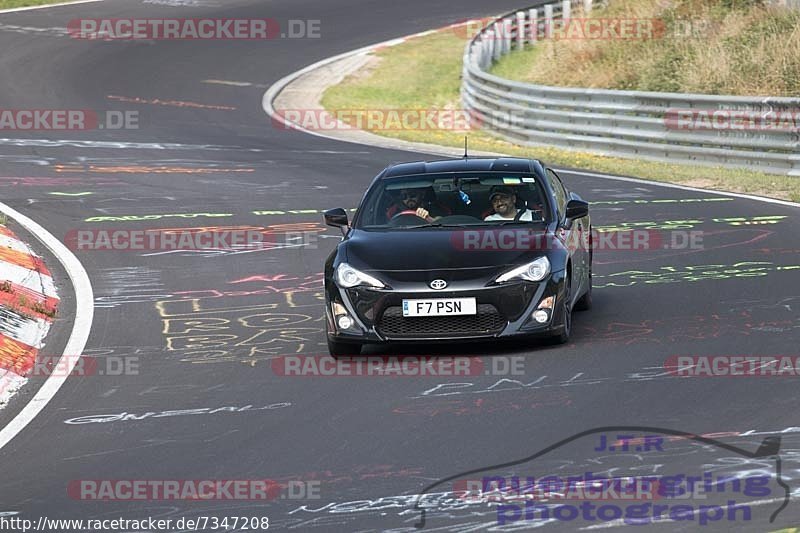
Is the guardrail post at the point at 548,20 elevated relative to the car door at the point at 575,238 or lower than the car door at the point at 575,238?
elevated

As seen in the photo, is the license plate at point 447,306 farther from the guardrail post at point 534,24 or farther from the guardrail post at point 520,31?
the guardrail post at point 534,24

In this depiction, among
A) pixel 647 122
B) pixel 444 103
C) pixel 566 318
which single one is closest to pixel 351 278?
pixel 566 318

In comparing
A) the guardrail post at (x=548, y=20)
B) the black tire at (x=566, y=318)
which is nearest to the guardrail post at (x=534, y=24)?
the guardrail post at (x=548, y=20)

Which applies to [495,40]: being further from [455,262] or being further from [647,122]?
[455,262]

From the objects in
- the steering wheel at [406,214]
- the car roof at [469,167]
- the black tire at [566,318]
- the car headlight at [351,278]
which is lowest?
the black tire at [566,318]

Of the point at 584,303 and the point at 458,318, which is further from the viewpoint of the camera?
the point at 584,303

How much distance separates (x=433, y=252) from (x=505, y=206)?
1154mm

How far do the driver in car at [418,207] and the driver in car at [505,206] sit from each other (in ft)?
1.25

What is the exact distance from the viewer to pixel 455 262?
1048 centimetres

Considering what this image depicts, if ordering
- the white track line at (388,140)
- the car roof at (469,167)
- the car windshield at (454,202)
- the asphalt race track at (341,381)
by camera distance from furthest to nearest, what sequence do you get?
the white track line at (388,140) → the car roof at (469,167) → the car windshield at (454,202) → the asphalt race track at (341,381)

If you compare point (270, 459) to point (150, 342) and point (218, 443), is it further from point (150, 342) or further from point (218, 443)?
point (150, 342)

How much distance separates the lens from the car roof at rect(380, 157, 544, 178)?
11945mm

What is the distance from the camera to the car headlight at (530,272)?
1039cm

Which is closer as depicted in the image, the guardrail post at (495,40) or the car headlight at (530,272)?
the car headlight at (530,272)
